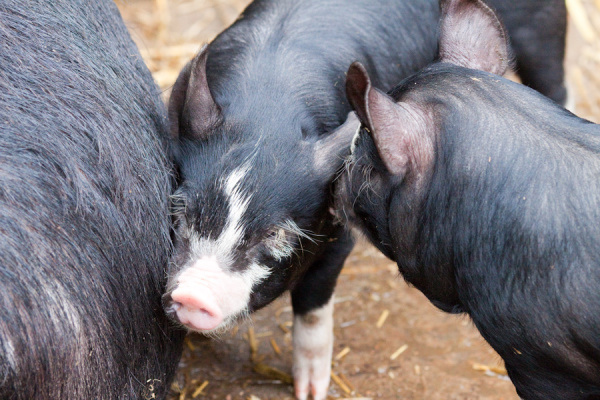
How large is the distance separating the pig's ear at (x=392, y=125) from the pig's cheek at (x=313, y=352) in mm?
804

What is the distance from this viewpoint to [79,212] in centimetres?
178

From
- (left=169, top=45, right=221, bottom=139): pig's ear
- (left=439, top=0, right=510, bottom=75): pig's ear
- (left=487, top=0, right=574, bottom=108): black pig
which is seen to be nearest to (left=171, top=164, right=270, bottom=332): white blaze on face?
(left=169, top=45, right=221, bottom=139): pig's ear

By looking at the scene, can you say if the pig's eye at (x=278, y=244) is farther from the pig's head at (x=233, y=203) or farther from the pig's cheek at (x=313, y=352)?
the pig's cheek at (x=313, y=352)

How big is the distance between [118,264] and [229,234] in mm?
309

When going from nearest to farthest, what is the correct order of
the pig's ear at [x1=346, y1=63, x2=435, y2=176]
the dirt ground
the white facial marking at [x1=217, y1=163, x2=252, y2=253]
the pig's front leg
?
1. the pig's ear at [x1=346, y1=63, x2=435, y2=176]
2. the white facial marking at [x1=217, y1=163, x2=252, y2=253]
3. the pig's front leg
4. the dirt ground

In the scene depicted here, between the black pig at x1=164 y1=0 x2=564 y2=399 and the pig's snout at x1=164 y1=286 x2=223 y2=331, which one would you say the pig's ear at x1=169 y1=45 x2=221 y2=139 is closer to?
the black pig at x1=164 y1=0 x2=564 y2=399

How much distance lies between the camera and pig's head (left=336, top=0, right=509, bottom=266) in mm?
1837

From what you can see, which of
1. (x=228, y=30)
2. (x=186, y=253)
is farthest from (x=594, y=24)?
(x=186, y=253)

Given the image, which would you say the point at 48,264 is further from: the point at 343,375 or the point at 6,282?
the point at 343,375

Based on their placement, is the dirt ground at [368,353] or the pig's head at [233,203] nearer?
the pig's head at [233,203]

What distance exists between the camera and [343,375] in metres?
2.76

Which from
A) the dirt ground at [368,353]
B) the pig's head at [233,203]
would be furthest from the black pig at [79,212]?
the dirt ground at [368,353]

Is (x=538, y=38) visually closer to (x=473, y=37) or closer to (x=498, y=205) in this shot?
(x=473, y=37)

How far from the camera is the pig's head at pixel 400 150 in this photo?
184 cm
